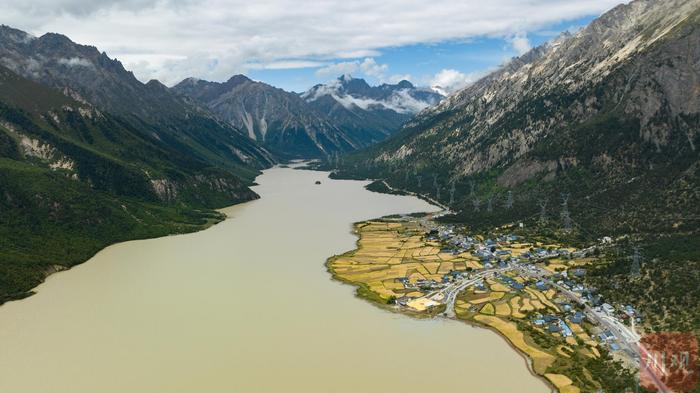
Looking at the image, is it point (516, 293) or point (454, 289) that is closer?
point (516, 293)

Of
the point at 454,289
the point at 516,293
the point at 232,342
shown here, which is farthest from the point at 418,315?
the point at 232,342

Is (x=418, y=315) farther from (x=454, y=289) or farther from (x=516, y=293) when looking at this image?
(x=516, y=293)

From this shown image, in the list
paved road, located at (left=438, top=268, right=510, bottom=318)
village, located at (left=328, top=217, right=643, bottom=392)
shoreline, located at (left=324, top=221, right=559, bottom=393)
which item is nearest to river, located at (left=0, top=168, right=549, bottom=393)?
shoreline, located at (left=324, top=221, right=559, bottom=393)

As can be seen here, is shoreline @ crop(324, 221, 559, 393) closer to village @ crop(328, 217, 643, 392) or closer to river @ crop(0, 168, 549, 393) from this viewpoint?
village @ crop(328, 217, 643, 392)

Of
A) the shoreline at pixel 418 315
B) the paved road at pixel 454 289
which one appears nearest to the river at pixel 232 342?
the shoreline at pixel 418 315

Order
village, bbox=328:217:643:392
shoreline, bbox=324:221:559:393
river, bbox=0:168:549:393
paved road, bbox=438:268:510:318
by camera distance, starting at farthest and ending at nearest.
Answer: paved road, bbox=438:268:510:318, village, bbox=328:217:643:392, shoreline, bbox=324:221:559:393, river, bbox=0:168:549:393

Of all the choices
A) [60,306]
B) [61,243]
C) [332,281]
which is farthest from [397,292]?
[61,243]

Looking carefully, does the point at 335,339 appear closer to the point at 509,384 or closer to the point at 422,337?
the point at 422,337
